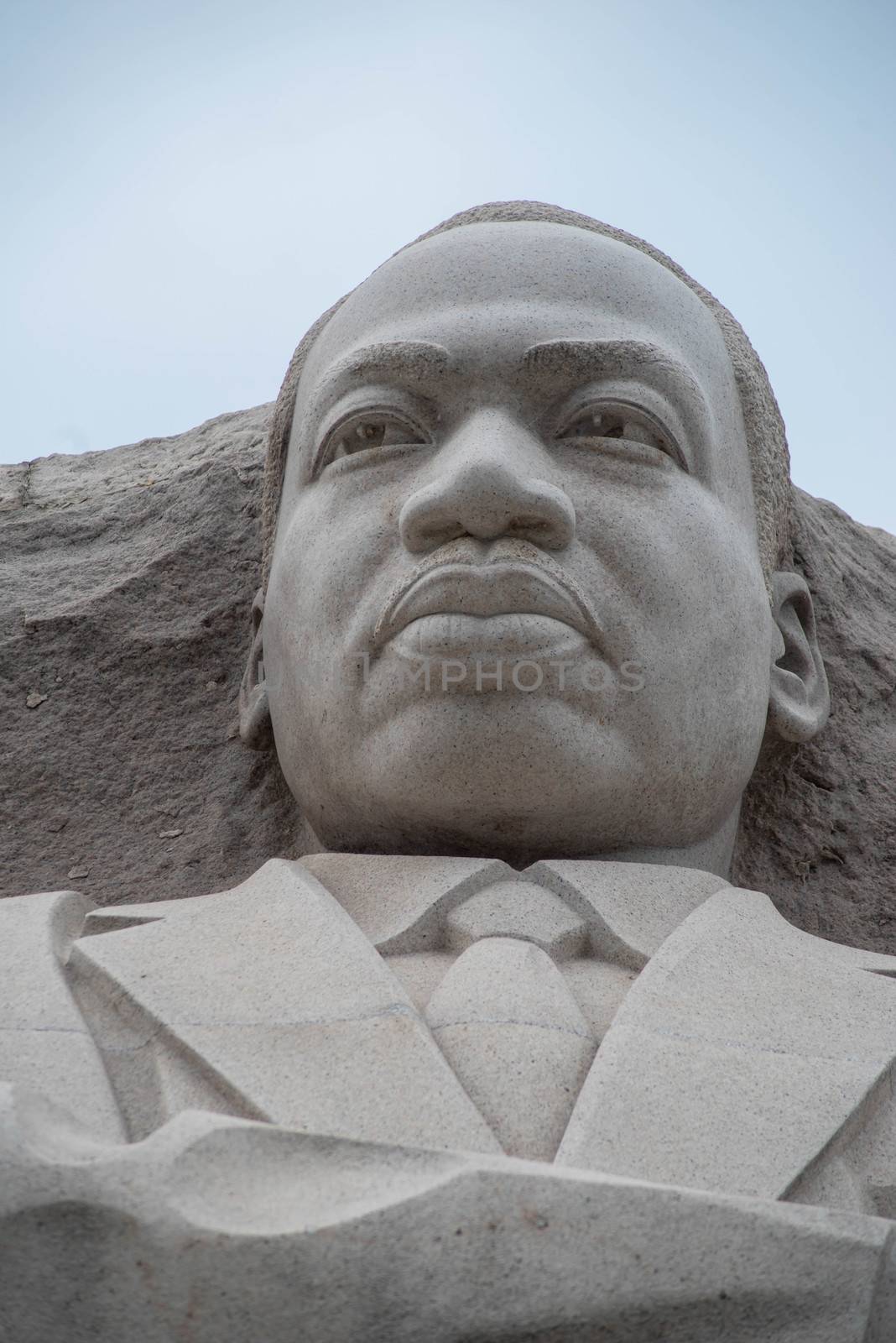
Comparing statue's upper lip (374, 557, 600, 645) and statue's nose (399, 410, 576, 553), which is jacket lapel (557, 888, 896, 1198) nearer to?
statue's upper lip (374, 557, 600, 645)

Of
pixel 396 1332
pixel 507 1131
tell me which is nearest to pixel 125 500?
pixel 507 1131

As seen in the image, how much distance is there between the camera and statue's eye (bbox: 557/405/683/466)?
3107 mm

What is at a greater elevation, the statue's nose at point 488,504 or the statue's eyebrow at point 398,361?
the statue's eyebrow at point 398,361

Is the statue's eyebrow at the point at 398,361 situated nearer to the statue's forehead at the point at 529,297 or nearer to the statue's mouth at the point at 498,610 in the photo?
the statue's forehead at the point at 529,297

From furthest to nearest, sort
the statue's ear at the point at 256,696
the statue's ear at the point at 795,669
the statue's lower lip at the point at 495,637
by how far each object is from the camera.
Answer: the statue's ear at the point at 256,696, the statue's ear at the point at 795,669, the statue's lower lip at the point at 495,637

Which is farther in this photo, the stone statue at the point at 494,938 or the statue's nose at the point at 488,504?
the statue's nose at the point at 488,504

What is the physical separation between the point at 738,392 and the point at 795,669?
77 centimetres

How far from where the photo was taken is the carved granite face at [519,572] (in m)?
2.78

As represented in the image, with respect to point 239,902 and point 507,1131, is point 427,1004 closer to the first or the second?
point 507,1131

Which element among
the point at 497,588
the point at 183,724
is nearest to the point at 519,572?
the point at 497,588

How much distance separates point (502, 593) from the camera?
277 cm

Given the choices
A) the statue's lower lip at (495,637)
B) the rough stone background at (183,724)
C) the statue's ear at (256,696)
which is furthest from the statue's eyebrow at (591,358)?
the rough stone background at (183,724)

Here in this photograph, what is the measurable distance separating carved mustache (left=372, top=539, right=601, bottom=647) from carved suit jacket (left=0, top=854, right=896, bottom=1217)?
52 cm

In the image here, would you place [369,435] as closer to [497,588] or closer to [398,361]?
[398,361]
